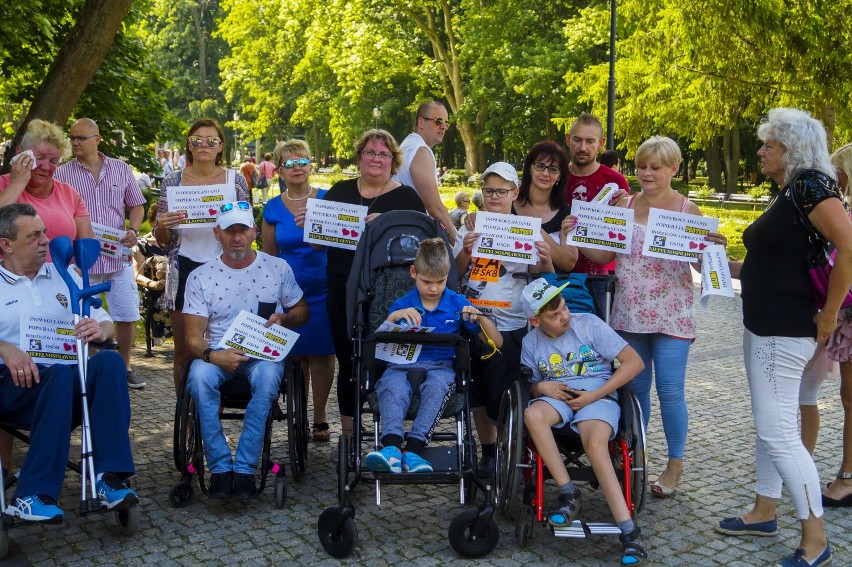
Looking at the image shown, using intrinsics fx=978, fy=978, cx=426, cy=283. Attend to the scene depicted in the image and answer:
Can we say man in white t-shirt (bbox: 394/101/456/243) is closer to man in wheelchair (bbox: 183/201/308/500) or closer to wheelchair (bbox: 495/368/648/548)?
man in wheelchair (bbox: 183/201/308/500)

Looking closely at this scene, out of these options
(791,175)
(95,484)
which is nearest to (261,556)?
(95,484)

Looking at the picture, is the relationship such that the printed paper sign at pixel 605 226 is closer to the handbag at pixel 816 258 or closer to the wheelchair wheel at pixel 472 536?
the handbag at pixel 816 258

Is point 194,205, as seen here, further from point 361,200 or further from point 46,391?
point 46,391

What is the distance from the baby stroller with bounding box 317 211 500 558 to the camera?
16.0 feet

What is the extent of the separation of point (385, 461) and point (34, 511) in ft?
5.63

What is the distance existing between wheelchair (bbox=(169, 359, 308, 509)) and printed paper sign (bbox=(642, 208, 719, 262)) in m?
2.24

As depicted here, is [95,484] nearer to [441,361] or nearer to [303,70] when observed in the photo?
[441,361]

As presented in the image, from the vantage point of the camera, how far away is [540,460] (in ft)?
16.5

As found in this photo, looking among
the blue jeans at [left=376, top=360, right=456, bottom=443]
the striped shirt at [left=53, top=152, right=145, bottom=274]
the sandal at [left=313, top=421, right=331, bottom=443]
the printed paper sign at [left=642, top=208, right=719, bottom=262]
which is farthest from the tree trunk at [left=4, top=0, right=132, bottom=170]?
the printed paper sign at [left=642, top=208, right=719, bottom=262]

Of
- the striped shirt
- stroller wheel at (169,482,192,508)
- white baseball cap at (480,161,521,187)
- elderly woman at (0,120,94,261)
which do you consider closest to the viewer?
stroller wheel at (169,482,192,508)

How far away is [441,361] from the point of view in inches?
222

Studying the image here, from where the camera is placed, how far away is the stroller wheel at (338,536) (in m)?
4.86

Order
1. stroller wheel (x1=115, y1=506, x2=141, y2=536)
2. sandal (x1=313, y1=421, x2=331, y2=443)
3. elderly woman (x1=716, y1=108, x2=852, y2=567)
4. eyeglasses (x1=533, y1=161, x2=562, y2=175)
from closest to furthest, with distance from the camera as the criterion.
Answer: elderly woman (x1=716, y1=108, x2=852, y2=567), stroller wheel (x1=115, y1=506, x2=141, y2=536), eyeglasses (x1=533, y1=161, x2=562, y2=175), sandal (x1=313, y1=421, x2=331, y2=443)

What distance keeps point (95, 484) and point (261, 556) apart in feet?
3.05
